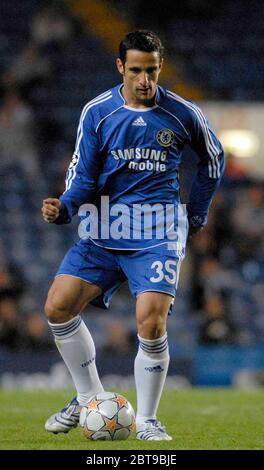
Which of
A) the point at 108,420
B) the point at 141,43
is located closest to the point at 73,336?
the point at 108,420

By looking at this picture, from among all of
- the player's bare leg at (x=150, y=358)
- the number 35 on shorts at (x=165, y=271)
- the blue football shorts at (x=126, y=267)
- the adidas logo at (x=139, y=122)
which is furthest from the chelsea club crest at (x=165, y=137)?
the player's bare leg at (x=150, y=358)

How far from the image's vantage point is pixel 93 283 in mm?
7016

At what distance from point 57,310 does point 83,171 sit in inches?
32.5

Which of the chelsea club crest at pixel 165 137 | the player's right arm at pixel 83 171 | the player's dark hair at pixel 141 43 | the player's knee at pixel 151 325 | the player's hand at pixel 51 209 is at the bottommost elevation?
the player's knee at pixel 151 325

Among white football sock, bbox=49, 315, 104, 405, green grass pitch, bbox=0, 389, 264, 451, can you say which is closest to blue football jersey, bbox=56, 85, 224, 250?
white football sock, bbox=49, 315, 104, 405

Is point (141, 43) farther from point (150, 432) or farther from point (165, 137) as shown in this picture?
point (150, 432)

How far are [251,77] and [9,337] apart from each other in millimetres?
7195

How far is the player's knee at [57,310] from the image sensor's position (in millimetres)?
6941

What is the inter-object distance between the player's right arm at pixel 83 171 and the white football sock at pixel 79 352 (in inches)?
24.9

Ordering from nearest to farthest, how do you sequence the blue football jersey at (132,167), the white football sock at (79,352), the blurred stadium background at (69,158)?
the blue football jersey at (132,167) → the white football sock at (79,352) → the blurred stadium background at (69,158)

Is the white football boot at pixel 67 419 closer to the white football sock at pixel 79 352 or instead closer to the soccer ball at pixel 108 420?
the white football sock at pixel 79 352

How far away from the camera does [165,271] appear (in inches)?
267

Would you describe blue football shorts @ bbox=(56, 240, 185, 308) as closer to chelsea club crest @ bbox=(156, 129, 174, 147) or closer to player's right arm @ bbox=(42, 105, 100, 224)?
player's right arm @ bbox=(42, 105, 100, 224)

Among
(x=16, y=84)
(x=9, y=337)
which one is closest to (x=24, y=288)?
(x=9, y=337)
